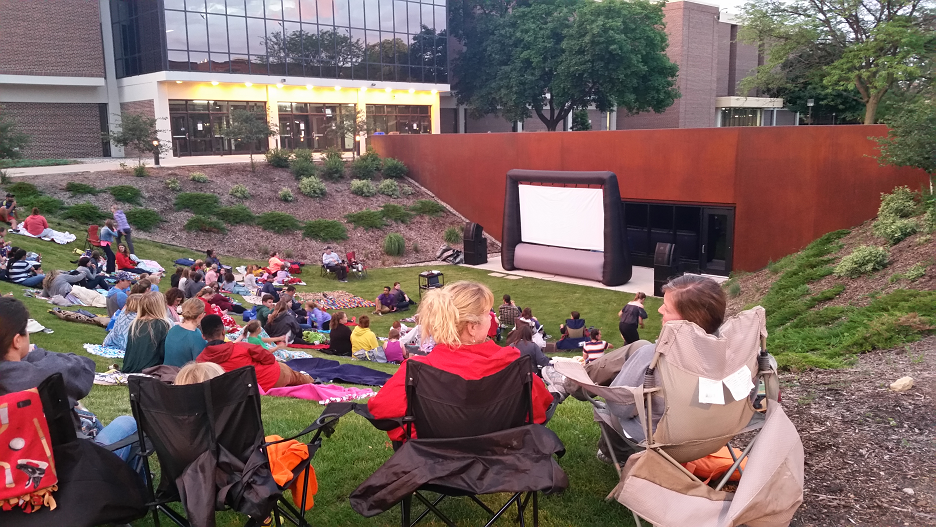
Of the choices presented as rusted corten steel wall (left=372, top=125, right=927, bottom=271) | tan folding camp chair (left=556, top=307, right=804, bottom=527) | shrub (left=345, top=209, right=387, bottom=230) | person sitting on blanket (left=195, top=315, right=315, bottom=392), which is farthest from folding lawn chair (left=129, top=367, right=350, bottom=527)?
shrub (left=345, top=209, right=387, bottom=230)

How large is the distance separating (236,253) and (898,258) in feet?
55.0

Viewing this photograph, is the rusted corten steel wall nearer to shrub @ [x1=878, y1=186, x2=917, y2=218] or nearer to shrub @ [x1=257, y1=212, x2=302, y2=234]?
shrub @ [x1=878, y1=186, x2=917, y2=218]

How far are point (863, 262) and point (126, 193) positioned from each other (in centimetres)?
1963

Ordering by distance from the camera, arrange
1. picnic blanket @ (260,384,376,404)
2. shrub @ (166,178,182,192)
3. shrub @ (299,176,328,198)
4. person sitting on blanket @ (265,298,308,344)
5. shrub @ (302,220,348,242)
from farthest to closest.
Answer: shrub @ (299,176,328,198) < shrub @ (166,178,182,192) < shrub @ (302,220,348,242) < person sitting on blanket @ (265,298,308,344) < picnic blanket @ (260,384,376,404)

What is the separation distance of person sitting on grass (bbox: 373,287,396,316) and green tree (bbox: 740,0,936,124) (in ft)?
57.8

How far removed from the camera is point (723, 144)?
17.3 meters

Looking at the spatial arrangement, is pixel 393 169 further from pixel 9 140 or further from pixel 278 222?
pixel 9 140

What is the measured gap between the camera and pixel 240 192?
23.5 meters

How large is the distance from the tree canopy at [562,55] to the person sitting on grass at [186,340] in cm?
2931

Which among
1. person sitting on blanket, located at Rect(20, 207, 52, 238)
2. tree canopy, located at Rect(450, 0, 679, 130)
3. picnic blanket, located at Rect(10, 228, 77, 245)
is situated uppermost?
tree canopy, located at Rect(450, 0, 679, 130)

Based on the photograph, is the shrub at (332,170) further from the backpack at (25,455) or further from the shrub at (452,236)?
the backpack at (25,455)

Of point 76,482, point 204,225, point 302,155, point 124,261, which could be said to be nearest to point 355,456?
point 76,482

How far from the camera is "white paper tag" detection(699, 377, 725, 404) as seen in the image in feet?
9.80

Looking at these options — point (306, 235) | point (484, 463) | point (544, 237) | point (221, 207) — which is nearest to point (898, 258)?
point (544, 237)
